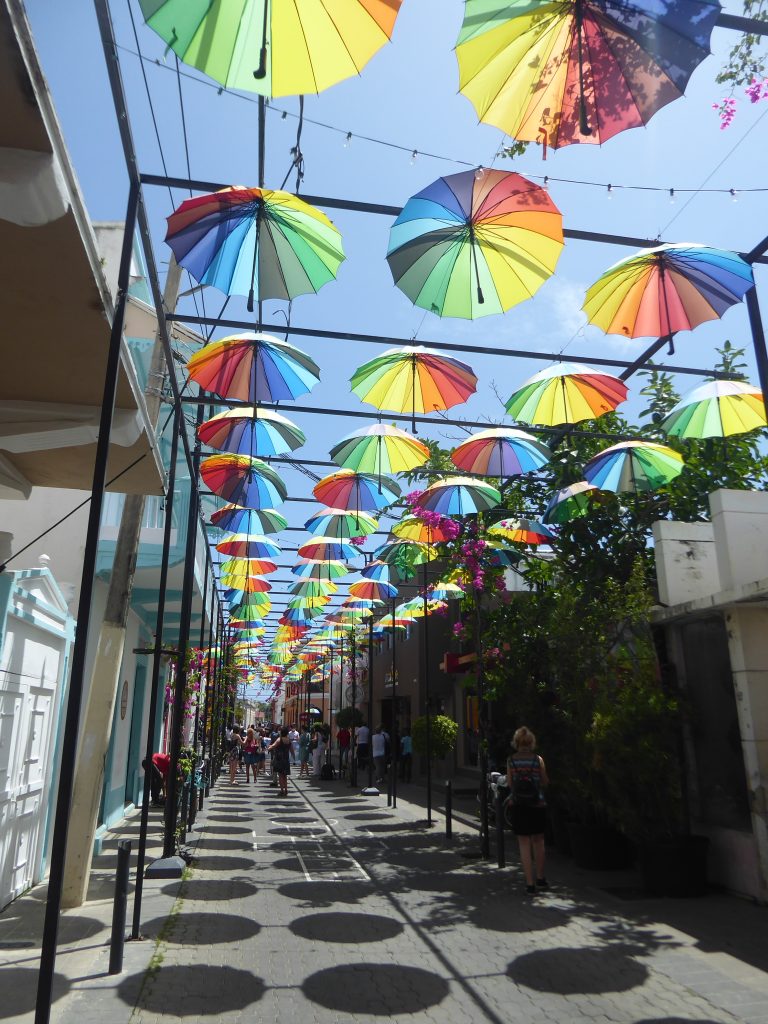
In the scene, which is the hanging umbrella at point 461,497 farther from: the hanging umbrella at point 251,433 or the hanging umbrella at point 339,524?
the hanging umbrella at point 339,524

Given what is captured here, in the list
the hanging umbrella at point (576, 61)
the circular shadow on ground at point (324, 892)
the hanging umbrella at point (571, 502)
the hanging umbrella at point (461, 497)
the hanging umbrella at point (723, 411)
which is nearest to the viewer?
the hanging umbrella at point (576, 61)

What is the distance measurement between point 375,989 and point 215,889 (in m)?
3.92

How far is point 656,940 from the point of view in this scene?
7.13 m

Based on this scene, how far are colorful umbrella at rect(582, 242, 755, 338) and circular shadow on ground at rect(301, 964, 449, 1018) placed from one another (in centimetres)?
617

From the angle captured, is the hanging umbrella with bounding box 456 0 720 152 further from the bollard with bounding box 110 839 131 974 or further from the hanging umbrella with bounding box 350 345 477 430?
the bollard with bounding box 110 839 131 974

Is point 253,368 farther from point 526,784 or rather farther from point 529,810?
point 529,810

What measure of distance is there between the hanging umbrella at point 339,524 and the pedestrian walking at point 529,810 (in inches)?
275

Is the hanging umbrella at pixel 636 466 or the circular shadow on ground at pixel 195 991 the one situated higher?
the hanging umbrella at pixel 636 466

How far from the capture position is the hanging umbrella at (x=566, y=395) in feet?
30.9

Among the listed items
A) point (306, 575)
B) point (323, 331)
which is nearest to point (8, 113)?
point (323, 331)

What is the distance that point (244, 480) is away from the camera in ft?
39.9

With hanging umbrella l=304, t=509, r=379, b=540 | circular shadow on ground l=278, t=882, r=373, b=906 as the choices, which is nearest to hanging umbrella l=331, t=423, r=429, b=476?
hanging umbrella l=304, t=509, r=379, b=540

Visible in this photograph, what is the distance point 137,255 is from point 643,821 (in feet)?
39.8

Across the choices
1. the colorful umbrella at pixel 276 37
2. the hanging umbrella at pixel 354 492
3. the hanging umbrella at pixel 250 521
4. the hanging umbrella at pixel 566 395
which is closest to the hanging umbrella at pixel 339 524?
the hanging umbrella at pixel 250 521
